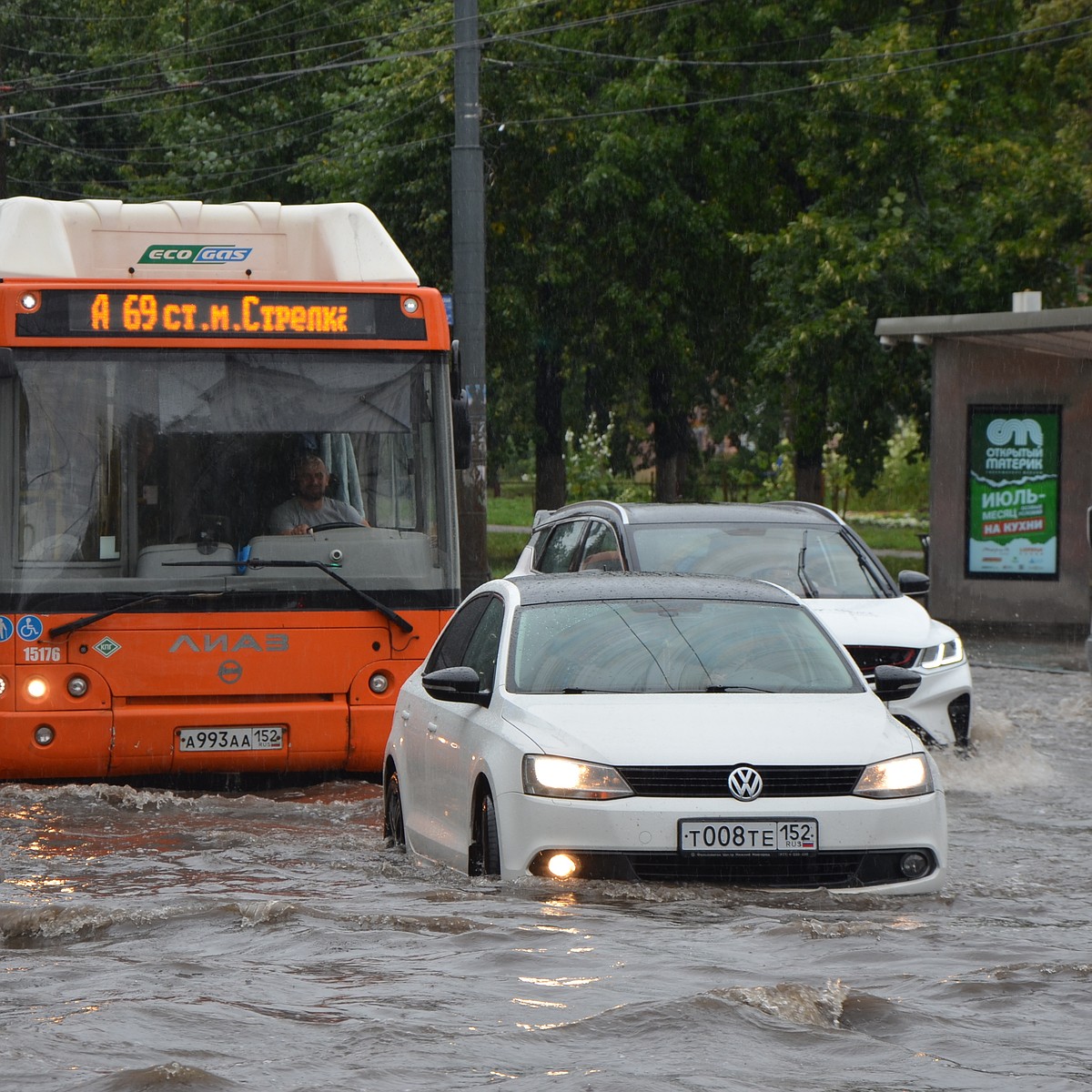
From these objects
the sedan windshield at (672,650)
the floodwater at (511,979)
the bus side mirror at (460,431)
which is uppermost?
the bus side mirror at (460,431)

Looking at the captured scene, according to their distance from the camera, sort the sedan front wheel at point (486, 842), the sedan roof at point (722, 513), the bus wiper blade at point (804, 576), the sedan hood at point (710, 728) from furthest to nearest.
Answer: the sedan roof at point (722, 513), the bus wiper blade at point (804, 576), the sedan front wheel at point (486, 842), the sedan hood at point (710, 728)

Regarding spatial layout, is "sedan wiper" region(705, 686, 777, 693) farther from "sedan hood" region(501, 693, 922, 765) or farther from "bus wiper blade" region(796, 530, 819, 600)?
"bus wiper blade" region(796, 530, 819, 600)

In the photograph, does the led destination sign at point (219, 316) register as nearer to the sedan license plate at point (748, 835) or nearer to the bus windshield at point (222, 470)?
the bus windshield at point (222, 470)

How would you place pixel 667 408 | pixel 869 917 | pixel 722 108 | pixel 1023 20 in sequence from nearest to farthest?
pixel 869 917
pixel 1023 20
pixel 722 108
pixel 667 408

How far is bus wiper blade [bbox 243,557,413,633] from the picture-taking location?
35.6 ft

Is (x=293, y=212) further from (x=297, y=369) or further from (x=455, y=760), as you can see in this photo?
(x=455, y=760)

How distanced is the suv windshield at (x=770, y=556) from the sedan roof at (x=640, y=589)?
396cm

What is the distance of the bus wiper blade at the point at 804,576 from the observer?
13.2 m

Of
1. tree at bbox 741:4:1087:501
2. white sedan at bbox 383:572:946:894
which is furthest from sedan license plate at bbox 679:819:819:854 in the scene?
tree at bbox 741:4:1087:501

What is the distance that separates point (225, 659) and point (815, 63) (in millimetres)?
22685

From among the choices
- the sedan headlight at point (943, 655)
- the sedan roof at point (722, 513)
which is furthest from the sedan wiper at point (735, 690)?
the sedan roof at point (722, 513)

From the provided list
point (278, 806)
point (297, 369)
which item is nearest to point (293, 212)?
point (297, 369)

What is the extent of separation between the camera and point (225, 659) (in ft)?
35.4

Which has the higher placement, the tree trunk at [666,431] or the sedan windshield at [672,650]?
the tree trunk at [666,431]
